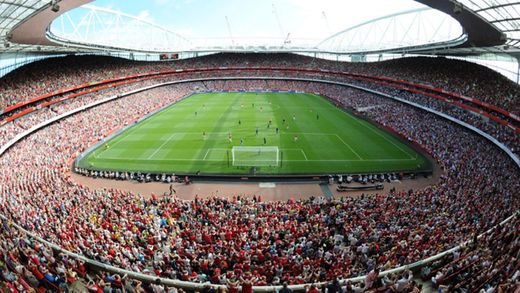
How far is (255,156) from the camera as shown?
32.3 metres

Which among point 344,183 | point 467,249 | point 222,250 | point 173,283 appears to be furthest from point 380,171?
point 173,283

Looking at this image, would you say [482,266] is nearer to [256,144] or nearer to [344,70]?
[256,144]

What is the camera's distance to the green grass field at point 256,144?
30.6m

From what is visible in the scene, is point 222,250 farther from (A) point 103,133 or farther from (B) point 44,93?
(B) point 44,93

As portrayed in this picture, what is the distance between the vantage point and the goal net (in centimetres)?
3086

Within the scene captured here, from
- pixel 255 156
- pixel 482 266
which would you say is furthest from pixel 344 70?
pixel 482 266

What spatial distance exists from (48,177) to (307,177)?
20698 millimetres

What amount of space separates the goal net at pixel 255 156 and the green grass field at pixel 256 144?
100mm

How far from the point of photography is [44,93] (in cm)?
4153

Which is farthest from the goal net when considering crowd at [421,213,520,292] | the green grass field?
crowd at [421,213,520,292]

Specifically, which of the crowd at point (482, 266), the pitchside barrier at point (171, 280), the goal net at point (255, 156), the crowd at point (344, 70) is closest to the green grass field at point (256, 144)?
the goal net at point (255, 156)

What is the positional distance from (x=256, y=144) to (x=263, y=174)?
8.46 metres

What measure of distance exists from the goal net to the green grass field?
3.9 inches

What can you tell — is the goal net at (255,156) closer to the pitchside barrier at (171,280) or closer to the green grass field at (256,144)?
the green grass field at (256,144)
